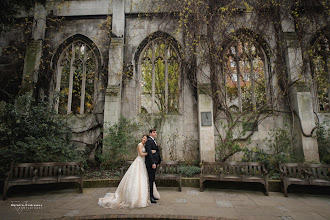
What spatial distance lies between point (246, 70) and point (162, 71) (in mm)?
3930

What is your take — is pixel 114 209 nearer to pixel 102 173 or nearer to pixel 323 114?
pixel 102 173

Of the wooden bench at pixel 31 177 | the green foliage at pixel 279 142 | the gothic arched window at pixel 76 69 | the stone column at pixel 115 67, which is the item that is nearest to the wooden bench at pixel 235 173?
the green foliage at pixel 279 142

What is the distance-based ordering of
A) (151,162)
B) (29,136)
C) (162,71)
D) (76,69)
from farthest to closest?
(76,69) → (162,71) → (29,136) → (151,162)

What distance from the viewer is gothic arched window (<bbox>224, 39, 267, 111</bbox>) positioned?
857cm

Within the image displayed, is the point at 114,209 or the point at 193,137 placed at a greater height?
the point at 193,137

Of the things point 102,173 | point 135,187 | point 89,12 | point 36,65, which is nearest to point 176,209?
point 135,187

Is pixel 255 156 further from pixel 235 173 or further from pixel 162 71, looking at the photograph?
pixel 162 71

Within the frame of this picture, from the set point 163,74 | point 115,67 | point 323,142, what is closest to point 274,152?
point 323,142

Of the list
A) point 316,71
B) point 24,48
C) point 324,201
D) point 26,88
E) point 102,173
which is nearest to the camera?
point 324,201

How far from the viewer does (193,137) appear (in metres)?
8.20

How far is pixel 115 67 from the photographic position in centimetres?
837

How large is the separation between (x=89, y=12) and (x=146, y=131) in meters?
6.55

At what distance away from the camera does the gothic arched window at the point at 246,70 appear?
8570 mm

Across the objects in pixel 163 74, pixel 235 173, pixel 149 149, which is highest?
pixel 163 74
